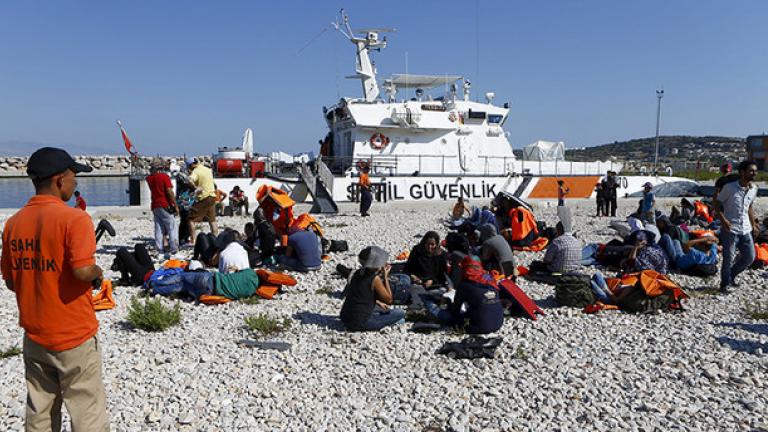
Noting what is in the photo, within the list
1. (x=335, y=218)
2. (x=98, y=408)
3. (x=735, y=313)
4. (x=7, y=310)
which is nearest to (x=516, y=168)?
(x=335, y=218)

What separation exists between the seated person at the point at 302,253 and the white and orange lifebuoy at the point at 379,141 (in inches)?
497

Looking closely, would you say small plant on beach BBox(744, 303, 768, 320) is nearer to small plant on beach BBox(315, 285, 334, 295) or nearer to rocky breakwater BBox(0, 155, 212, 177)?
small plant on beach BBox(315, 285, 334, 295)

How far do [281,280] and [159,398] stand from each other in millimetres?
3361

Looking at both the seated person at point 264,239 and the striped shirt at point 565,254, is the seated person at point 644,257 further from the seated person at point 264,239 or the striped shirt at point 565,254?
the seated person at point 264,239

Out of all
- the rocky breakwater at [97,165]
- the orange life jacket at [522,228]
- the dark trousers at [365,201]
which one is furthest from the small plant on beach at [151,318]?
the rocky breakwater at [97,165]

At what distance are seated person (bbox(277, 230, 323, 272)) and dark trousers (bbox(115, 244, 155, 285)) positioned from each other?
208 centimetres

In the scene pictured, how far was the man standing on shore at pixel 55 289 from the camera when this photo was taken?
2.61 meters

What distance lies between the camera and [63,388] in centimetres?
278

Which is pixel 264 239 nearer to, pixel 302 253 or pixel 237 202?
pixel 302 253

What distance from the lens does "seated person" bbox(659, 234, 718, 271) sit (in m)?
8.59

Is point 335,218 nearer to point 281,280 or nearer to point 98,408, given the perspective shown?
point 281,280

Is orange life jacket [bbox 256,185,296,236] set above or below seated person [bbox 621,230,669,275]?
above

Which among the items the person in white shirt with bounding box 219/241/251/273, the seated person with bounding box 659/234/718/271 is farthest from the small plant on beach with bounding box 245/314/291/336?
the seated person with bounding box 659/234/718/271

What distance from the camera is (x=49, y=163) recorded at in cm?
269
